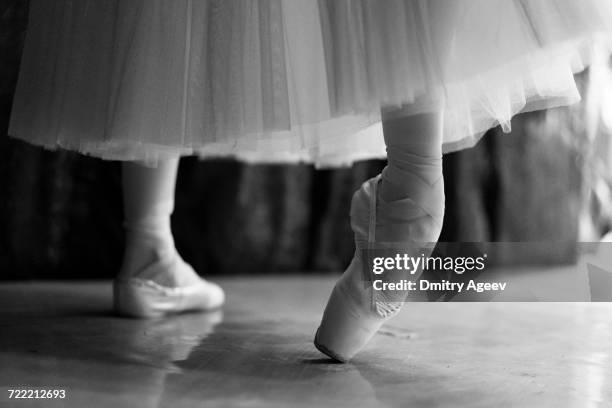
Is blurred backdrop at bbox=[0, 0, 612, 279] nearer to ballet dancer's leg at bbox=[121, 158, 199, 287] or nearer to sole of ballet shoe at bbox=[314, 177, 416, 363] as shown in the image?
ballet dancer's leg at bbox=[121, 158, 199, 287]

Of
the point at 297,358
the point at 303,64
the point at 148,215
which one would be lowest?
the point at 297,358

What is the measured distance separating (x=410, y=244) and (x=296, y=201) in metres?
1.03

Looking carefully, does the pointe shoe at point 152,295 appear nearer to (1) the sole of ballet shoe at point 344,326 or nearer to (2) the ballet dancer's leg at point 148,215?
(2) the ballet dancer's leg at point 148,215

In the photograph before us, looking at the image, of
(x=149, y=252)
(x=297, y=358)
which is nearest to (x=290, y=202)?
(x=149, y=252)

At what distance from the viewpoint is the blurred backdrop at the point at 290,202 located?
156 centimetres

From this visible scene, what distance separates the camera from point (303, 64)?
2.39 feet

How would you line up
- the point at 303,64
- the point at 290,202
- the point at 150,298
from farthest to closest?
the point at 290,202 < the point at 150,298 < the point at 303,64

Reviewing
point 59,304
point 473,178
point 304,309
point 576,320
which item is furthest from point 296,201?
point 576,320

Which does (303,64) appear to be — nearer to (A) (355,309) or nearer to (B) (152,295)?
(A) (355,309)

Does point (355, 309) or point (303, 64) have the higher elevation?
point (303, 64)

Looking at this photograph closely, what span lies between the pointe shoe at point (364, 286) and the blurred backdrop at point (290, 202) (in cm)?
94

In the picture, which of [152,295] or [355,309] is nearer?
[355,309]

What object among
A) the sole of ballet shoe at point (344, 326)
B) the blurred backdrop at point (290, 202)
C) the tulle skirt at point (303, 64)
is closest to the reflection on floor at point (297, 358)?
the sole of ballet shoe at point (344, 326)

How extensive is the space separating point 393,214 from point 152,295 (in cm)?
49
